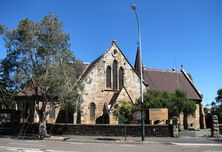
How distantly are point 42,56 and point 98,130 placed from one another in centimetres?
948

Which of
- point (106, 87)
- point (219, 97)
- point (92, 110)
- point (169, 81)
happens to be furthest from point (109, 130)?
point (219, 97)

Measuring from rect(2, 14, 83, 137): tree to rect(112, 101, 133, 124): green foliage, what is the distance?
9605 millimetres

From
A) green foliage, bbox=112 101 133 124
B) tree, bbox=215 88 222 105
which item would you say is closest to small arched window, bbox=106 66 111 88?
green foliage, bbox=112 101 133 124

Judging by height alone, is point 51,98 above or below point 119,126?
above

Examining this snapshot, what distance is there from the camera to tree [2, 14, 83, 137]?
3009 centimetres

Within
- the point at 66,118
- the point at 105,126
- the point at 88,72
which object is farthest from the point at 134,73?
the point at 105,126

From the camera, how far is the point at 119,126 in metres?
31.9

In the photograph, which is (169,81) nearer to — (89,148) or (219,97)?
(219,97)

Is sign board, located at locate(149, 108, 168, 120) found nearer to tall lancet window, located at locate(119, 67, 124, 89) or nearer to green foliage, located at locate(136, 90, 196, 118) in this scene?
green foliage, located at locate(136, 90, 196, 118)

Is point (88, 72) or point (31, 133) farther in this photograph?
point (88, 72)

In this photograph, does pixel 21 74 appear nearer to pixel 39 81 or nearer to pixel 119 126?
pixel 39 81

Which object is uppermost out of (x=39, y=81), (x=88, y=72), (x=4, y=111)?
(x=88, y=72)

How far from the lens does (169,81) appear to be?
186 ft

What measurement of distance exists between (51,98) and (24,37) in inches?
260
